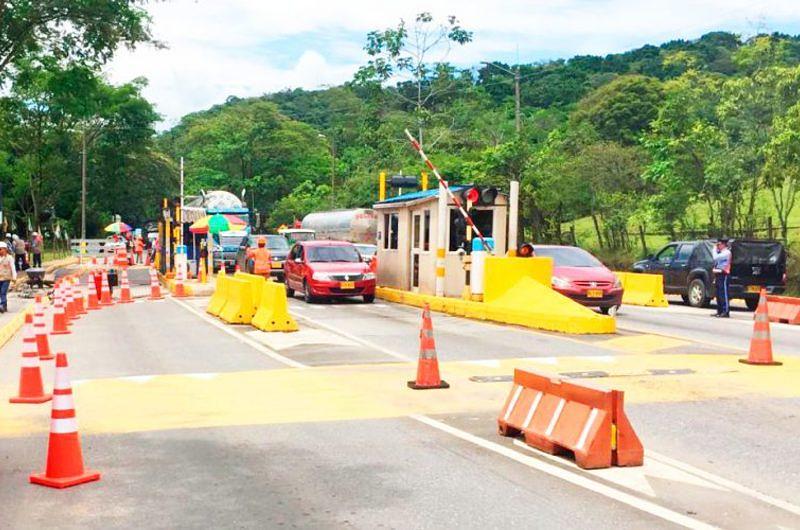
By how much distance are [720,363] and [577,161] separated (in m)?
27.1

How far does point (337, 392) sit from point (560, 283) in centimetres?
1054

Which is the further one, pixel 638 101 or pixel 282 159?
pixel 282 159

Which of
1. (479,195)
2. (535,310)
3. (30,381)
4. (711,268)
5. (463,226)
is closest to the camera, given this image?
(30,381)

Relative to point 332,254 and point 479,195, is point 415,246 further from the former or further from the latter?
point 479,195

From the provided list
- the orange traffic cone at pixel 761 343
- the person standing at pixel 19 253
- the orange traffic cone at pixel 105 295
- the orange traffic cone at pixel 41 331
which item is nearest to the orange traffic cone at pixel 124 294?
the orange traffic cone at pixel 105 295

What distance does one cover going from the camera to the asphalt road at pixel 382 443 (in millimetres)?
6098

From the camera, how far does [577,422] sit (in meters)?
7.34

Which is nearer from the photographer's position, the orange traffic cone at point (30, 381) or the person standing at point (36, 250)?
the orange traffic cone at point (30, 381)

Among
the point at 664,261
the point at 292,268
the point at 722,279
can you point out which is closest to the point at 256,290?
the point at 292,268

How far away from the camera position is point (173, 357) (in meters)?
14.1

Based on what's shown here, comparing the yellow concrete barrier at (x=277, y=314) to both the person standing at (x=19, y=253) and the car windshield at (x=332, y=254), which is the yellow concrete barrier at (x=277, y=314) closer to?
the car windshield at (x=332, y=254)

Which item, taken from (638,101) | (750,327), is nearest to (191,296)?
(750,327)

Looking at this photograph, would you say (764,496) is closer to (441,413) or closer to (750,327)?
(441,413)

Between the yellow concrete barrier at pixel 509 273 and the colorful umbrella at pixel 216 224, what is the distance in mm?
17697
